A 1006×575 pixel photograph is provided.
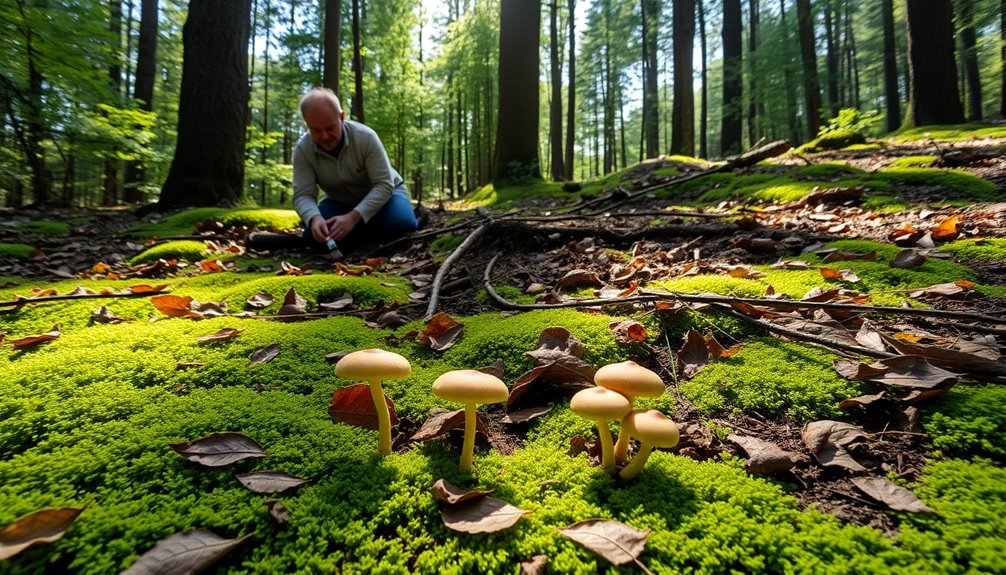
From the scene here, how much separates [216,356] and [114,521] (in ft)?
3.31

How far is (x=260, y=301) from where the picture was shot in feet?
9.15

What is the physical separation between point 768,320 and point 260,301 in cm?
285

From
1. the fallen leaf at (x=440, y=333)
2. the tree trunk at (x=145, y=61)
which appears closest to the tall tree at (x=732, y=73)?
the fallen leaf at (x=440, y=333)

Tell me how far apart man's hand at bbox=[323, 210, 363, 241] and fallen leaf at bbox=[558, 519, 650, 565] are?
4.26 meters

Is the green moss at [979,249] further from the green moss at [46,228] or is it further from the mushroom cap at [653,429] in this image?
the green moss at [46,228]

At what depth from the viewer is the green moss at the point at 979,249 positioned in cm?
262

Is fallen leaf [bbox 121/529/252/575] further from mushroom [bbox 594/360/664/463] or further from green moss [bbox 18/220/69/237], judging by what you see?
green moss [bbox 18/220/69/237]

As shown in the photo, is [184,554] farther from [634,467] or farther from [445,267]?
[445,267]

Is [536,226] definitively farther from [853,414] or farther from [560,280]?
[853,414]

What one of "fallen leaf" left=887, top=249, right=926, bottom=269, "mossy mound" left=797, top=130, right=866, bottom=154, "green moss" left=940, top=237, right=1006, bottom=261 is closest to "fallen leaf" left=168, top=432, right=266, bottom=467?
"fallen leaf" left=887, top=249, right=926, bottom=269

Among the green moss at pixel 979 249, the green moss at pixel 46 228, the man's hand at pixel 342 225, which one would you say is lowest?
the green moss at pixel 979 249

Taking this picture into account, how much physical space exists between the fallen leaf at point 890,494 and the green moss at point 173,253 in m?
5.49

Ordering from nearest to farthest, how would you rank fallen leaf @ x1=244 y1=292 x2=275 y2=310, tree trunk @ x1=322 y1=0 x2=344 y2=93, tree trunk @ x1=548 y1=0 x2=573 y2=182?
fallen leaf @ x1=244 y1=292 x2=275 y2=310 → tree trunk @ x1=322 y1=0 x2=344 y2=93 → tree trunk @ x1=548 y1=0 x2=573 y2=182

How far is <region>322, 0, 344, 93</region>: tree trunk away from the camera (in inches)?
460
